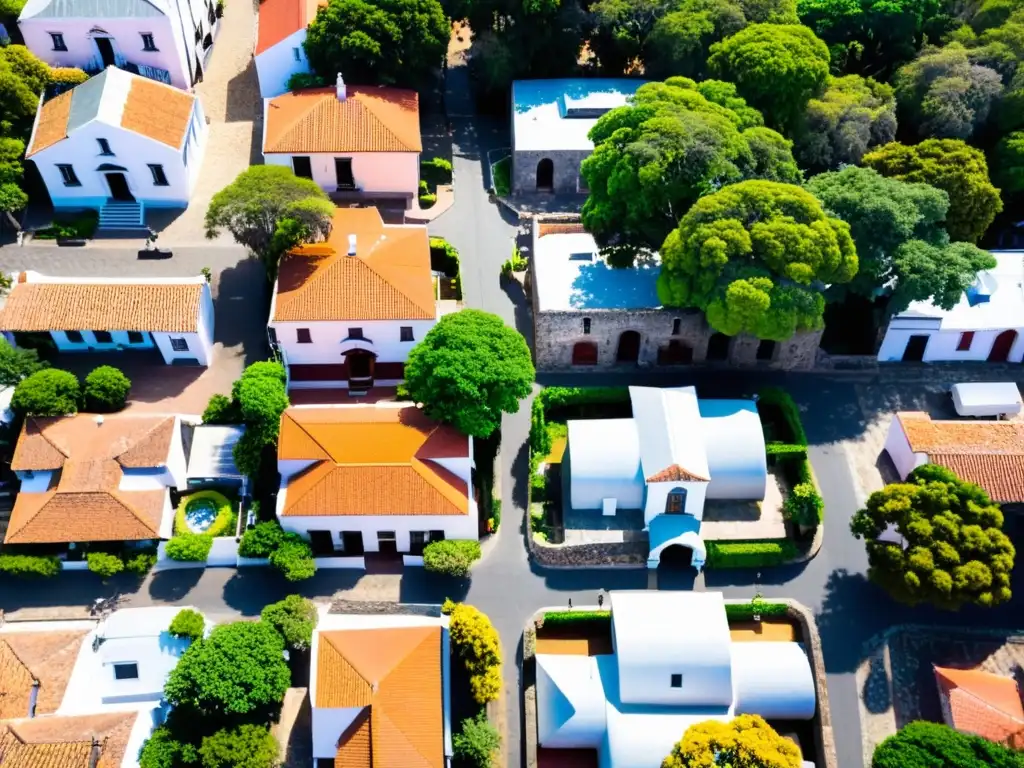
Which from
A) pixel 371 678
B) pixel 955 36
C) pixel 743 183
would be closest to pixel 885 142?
pixel 955 36

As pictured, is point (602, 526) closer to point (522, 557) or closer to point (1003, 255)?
point (522, 557)

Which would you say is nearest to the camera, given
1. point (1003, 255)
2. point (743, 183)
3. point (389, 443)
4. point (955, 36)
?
point (389, 443)

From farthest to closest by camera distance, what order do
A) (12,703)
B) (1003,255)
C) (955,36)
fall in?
(955,36)
(1003,255)
(12,703)

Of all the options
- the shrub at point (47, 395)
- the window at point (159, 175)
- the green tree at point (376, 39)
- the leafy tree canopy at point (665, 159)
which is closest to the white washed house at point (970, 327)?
the leafy tree canopy at point (665, 159)

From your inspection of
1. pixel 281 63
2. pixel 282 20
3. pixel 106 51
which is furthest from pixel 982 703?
pixel 106 51

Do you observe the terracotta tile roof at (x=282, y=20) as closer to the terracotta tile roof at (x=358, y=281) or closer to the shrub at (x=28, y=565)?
the terracotta tile roof at (x=358, y=281)

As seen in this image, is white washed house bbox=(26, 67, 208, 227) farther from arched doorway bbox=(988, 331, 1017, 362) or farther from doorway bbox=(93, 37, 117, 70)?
arched doorway bbox=(988, 331, 1017, 362)
